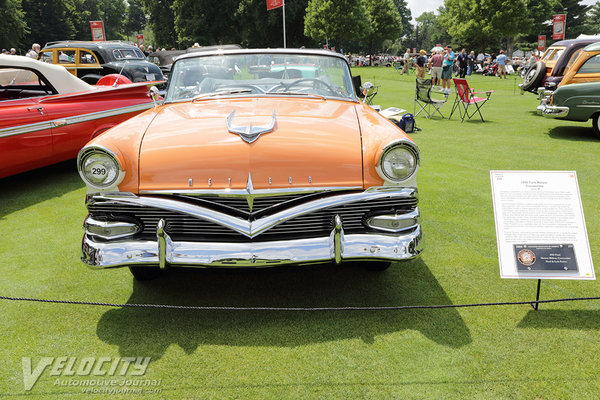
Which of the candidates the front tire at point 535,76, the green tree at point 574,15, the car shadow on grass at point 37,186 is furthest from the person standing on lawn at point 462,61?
the green tree at point 574,15

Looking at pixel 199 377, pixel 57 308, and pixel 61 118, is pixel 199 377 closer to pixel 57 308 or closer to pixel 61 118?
pixel 57 308

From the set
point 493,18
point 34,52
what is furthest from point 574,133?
point 493,18

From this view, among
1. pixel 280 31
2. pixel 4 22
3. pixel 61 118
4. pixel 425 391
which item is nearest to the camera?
pixel 425 391

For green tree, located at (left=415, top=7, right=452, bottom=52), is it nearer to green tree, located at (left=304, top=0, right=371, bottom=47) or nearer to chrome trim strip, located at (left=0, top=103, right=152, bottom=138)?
green tree, located at (left=304, top=0, right=371, bottom=47)

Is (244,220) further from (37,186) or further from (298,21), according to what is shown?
(298,21)

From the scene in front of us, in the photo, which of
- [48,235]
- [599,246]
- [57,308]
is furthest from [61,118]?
[599,246]

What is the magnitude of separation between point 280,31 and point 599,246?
164ft

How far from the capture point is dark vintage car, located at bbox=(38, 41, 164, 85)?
1194 centimetres

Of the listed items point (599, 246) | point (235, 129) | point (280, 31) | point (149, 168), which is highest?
point (280, 31)

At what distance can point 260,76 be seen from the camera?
14.0 ft

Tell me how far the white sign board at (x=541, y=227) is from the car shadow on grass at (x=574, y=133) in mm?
7109

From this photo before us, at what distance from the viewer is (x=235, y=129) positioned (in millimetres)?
2955

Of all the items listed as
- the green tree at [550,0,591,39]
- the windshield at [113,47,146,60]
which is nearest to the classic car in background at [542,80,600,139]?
the windshield at [113,47,146,60]

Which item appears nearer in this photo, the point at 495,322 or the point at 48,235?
the point at 495,322
